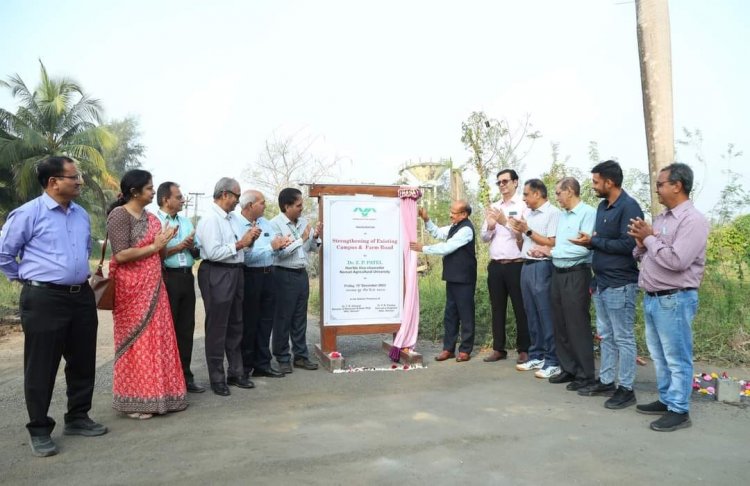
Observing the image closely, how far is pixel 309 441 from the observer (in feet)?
12.5

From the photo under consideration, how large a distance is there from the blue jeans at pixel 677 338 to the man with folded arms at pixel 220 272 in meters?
3.30

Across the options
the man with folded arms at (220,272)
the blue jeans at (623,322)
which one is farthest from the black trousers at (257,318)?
the blue jeans at (623,322)

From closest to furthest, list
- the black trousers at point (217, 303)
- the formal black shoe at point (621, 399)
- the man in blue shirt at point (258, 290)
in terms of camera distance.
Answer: the formal black shoe at point (621, 399), the black trousers at point (217, 303), the man in blue shirt at point (258, 290)

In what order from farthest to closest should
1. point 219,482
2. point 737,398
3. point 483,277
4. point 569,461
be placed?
point 483,277
point 737,398
point 569,461
point 219,482

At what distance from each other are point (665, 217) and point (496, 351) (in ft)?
8.81

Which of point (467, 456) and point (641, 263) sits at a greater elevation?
point (641, 263)

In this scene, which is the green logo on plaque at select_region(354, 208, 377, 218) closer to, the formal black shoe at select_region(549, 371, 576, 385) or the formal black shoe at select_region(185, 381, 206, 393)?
the formal black shoe at select_region(185, 381, 206, 393)

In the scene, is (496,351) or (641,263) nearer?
(641,263)

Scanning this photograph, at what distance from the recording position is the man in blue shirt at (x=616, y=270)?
456 centimetres

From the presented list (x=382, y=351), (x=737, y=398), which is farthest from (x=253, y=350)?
(x=737, y=398)

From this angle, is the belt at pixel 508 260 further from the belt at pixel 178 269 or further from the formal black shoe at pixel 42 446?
the formal black shoe at pixel 42 446

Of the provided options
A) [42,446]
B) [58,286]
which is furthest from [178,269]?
[42,446]

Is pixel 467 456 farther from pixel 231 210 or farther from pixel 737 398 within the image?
pixel 231 210

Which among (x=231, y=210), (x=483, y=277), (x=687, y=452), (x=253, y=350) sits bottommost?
(x=687, y=452)
